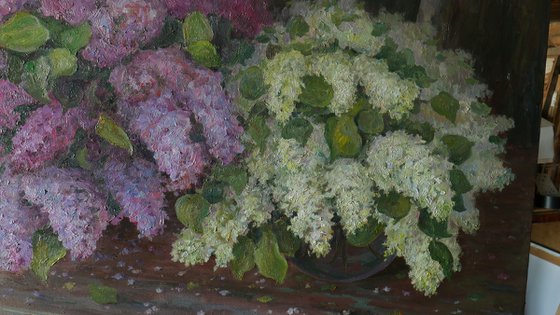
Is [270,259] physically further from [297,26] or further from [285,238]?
[297,26]

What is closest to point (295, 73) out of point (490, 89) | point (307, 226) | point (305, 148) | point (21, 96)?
point (305, 148)

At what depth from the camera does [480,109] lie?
1.50m

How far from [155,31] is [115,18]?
0.11 metres

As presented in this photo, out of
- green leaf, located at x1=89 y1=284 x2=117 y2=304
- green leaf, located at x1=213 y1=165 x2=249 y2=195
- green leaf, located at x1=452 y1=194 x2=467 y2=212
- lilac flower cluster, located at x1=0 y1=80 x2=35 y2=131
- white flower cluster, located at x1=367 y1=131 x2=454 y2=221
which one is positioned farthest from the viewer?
green leaf, located at x1=89 y1=284 x2=117 y2=304

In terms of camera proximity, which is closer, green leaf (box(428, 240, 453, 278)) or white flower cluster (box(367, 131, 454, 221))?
white flower cluster (box(367, 131, 454, 221))

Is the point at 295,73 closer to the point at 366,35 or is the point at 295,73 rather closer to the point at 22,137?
the point at 366,35

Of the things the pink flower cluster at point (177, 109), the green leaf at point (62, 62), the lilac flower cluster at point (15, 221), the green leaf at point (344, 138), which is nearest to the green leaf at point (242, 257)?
the pink flower cluster at point (177, 109)

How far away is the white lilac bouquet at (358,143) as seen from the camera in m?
1.43

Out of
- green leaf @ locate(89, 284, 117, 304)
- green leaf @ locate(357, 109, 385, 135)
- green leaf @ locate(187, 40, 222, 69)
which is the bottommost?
green leaf @ locate(89, 284, 117, 304)

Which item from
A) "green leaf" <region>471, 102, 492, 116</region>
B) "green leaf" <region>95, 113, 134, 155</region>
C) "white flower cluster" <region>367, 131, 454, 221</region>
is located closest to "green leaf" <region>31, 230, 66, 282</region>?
"green leaf" <region>95, 113, 134, 155</region>

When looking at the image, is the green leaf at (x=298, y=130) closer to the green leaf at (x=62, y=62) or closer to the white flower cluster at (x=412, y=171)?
the white flower cluster at (x=412, y=171)

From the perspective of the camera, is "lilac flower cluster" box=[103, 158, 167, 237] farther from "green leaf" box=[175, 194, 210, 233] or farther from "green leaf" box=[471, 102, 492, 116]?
"green leaf" box=[471, 102, 492, 116]

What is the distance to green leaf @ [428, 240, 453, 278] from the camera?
4.94ft

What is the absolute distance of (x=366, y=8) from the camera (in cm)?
154
